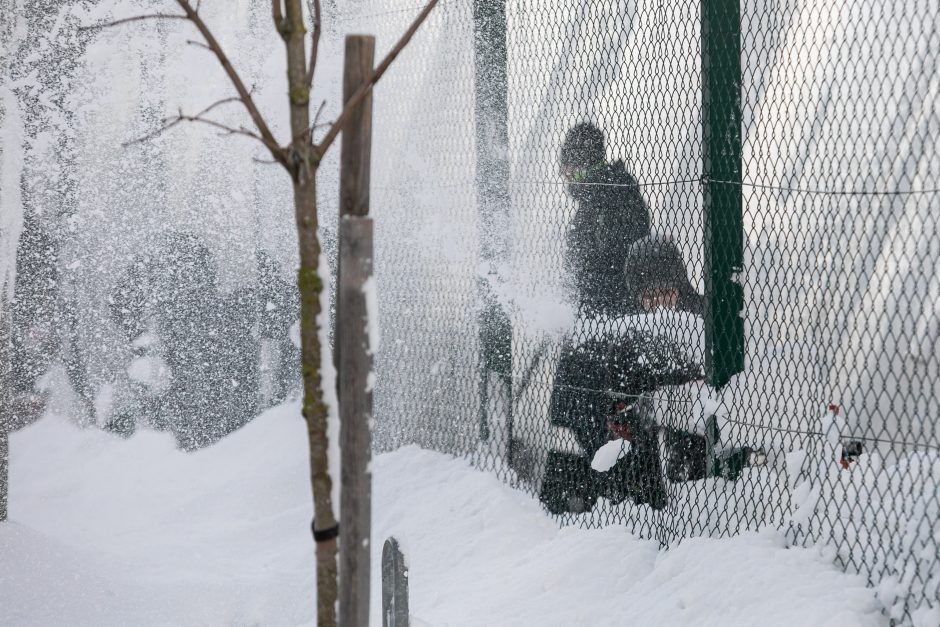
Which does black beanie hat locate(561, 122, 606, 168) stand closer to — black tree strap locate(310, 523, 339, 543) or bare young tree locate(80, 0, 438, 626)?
bare young tree locate(80, 0, 438, 626)

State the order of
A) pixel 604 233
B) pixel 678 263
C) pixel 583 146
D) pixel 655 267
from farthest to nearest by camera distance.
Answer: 1. pixel 583 146
2. pixel 604 233
3. pixel 655 267
4. pixel 678 263

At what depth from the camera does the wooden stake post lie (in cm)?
241

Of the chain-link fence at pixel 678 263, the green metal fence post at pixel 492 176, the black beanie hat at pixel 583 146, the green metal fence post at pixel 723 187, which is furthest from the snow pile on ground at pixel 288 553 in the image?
the black beanie hat at pixel 583 146

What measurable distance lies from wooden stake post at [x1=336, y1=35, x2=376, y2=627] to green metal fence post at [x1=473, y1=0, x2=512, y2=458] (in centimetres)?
292

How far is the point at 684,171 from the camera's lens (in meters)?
4.46

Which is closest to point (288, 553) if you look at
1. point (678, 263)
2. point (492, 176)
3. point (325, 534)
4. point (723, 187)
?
point (492, 176)

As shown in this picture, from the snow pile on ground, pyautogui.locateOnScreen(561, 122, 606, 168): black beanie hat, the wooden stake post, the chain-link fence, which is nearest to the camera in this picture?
the wooden stake post

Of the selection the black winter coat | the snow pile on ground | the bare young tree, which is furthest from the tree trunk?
the black winter coat

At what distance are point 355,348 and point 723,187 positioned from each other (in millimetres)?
2390

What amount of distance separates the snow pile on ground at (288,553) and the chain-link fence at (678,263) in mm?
203

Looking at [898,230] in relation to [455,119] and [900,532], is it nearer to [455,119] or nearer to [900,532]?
[900,532]

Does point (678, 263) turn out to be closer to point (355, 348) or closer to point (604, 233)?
point (604, 233)

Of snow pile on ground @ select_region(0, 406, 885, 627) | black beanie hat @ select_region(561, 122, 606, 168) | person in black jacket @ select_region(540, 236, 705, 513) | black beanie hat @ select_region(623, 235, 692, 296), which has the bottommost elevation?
snow pile on ground @ select_region(0, 406, 885, 627)

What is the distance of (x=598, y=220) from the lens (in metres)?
4.86
